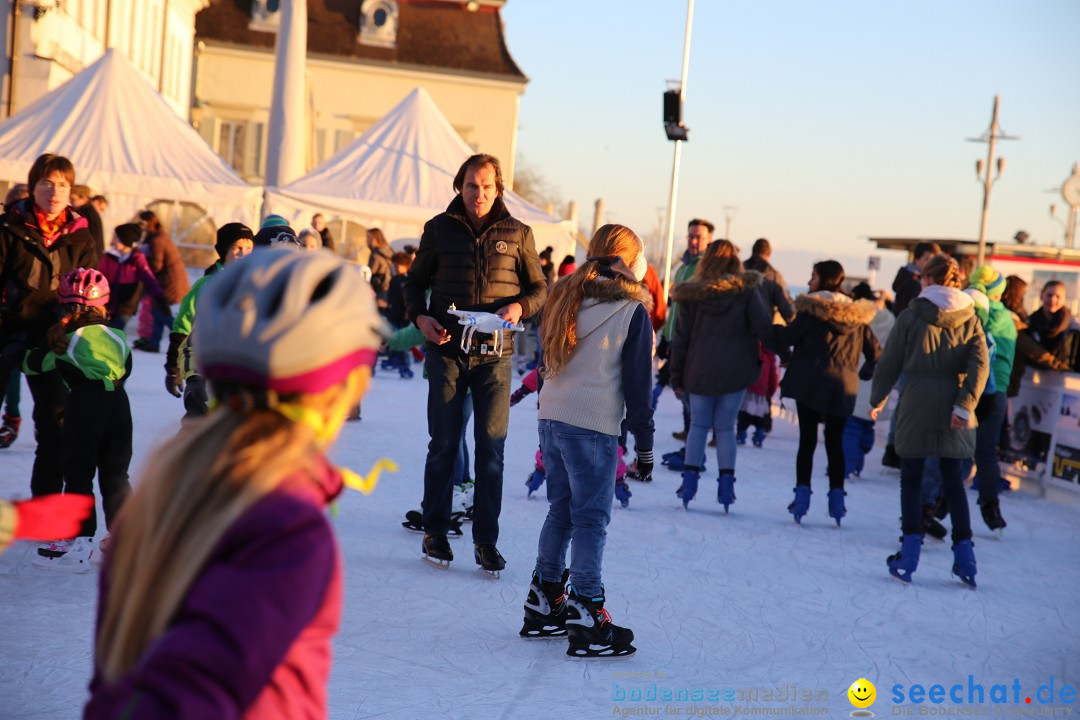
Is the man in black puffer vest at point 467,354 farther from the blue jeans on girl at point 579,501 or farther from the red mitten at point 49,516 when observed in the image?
the red mitten at point 49,516

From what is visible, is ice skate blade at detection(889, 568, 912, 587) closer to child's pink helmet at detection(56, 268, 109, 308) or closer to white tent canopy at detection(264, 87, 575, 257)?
child's pink helmet at detection(56, 268, 109, 308)

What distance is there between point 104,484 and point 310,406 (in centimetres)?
382

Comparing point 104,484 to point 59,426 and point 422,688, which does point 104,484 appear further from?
point 422,688

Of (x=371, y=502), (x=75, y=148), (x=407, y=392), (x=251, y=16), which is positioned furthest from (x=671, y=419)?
(x=251, y=16)

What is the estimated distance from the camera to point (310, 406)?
4.86 feet

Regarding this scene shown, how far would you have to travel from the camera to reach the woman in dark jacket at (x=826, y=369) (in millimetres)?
7434

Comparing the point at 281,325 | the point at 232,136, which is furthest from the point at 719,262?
the point at 232,136

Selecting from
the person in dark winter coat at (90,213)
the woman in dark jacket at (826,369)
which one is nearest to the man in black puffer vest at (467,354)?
the woman in dark jacket at (826,369)

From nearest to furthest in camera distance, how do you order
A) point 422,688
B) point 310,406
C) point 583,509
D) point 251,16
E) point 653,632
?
point 310,406 → point 422,688 → point 583,509 → point 653,632 → point 251,16

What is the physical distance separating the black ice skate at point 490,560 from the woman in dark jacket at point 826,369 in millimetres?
2724

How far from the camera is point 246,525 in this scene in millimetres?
1354

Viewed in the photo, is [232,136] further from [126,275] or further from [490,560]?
[490,560]

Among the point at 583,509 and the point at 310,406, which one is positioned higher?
the point at 310,406

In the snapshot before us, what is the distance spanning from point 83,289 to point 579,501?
90.1 inches
